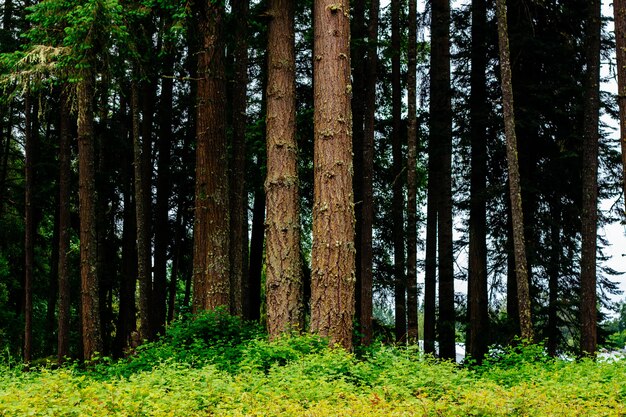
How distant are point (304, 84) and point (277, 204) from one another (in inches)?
460

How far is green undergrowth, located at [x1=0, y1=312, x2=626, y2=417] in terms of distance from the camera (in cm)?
604

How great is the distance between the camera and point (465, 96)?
1912 cm

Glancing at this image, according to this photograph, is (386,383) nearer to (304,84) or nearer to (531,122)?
(531,122)

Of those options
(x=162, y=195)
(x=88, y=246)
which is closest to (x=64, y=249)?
(x=88, y=246)

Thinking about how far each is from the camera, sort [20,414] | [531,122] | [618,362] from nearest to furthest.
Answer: [20,414] → [618,362] → [531,122]

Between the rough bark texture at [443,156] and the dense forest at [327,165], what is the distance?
66 mm

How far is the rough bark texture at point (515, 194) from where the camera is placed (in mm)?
13320

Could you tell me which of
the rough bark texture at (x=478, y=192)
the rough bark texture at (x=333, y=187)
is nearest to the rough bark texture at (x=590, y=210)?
the rough bark texture at (x=478, y=192)

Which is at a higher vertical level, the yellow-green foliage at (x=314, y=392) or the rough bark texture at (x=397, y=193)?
the rough bark texture at (x=397, y=193)

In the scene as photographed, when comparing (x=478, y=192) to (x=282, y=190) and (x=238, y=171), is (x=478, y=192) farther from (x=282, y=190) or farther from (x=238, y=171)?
(x=282, y=190)

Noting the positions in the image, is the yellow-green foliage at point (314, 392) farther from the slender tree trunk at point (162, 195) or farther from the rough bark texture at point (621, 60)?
the slender tree trunk at point (162, 195)

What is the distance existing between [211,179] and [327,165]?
2.98 metres

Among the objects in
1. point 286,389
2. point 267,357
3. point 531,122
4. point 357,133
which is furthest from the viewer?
point 357,133

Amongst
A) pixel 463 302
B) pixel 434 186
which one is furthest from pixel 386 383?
pixel 463 302
